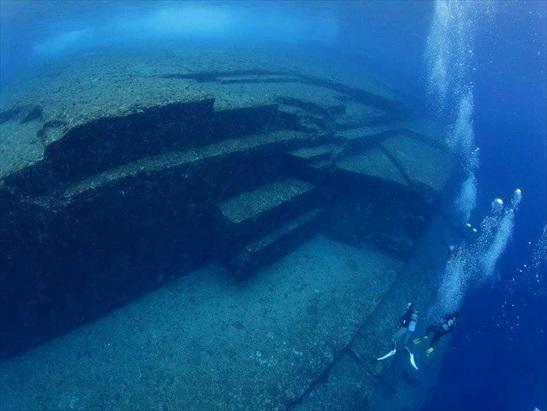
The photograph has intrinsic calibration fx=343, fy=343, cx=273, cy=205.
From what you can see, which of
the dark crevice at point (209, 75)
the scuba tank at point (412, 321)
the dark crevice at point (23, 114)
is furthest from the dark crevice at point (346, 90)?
the scuba tank at point (412, 321)

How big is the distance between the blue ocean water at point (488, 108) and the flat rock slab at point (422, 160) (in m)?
4.31

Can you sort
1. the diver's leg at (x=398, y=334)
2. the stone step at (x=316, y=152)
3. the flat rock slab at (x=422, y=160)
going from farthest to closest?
the flat rock slab at (x=422, y=160) < the stone step at (x=316, y=152) < the diver's leg at (x=398, y=334)

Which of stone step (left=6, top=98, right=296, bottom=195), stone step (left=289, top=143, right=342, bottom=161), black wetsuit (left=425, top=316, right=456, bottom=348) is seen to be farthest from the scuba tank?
stone step (left=6, top=98, right=296, bottom=195)

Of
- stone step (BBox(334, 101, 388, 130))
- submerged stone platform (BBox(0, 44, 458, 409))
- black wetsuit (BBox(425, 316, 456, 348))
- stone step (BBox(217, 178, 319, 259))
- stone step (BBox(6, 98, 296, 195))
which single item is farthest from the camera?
stone step (BBox(334, 101, 388, 130))

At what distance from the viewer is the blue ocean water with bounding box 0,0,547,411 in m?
10.0

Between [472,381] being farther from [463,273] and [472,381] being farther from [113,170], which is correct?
[113,170]

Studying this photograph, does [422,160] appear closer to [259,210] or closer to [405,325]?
[405,325]

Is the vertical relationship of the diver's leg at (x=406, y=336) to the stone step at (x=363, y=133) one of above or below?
below

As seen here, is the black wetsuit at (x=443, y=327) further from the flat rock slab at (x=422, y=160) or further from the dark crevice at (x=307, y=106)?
the dark crevice at (x=307, y=106)

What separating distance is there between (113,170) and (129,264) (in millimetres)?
1871

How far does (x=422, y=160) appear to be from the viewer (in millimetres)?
12250

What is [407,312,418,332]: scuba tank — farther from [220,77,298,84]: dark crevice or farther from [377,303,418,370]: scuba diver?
[220,77,298,84]: dark crevice

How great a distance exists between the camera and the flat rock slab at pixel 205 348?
5582 mm

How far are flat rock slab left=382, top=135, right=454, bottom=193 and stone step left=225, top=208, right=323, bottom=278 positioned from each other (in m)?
3.63
